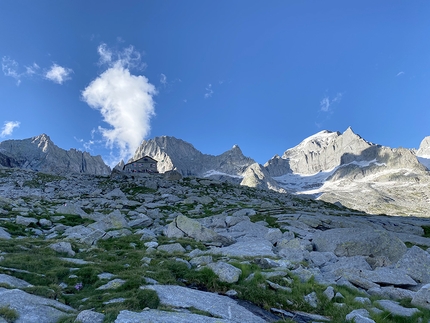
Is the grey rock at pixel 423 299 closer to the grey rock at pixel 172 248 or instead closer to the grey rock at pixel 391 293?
the grey rock at pixel 391 293

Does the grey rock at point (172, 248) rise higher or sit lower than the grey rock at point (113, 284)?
higher

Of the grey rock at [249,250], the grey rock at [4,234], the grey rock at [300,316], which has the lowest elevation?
the grey rock at [300,316]

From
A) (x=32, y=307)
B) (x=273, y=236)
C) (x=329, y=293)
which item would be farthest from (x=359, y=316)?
(x=273, y=236)

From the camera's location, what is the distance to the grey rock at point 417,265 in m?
14.6

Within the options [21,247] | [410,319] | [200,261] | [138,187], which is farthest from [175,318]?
[138,187]

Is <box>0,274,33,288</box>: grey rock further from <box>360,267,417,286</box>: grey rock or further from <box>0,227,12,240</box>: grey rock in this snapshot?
<box>360,267,417,286</box>: grey rock

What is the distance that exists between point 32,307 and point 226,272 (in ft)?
26.0

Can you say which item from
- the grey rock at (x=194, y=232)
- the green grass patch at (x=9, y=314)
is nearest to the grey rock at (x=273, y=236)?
the grey rock at (x=194, y=232)

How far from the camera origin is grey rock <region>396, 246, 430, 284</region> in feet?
48.0

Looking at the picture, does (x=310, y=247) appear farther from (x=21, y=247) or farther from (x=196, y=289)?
(x=21, y=247)

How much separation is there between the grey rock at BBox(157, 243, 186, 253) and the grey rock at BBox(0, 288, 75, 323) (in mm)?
9744

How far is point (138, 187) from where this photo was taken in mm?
64750

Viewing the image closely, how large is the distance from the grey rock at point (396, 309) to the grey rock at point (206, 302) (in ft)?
17.4

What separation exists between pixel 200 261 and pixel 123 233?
36.8 feet
